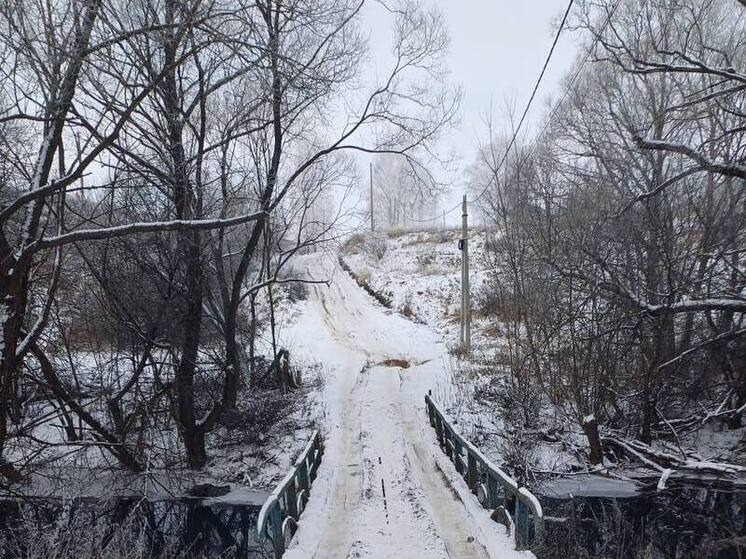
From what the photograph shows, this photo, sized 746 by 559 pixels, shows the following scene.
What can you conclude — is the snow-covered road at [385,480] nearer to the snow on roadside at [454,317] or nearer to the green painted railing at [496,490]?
the green painted railing at [496,490]

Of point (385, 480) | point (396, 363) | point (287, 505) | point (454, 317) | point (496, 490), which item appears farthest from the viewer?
point (454, 317)

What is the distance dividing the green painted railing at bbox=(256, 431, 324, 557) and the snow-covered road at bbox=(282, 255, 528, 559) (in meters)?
0.17

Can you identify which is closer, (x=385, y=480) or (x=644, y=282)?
(x=385, y=480)

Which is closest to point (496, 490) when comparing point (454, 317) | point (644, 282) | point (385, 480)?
point (385, 480)

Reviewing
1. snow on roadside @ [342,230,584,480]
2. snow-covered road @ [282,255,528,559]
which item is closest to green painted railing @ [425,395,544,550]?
snow-covered road @ [282,255,528,559]

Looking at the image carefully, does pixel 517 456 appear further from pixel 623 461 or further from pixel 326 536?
pixel 326 536

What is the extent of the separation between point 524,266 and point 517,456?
5574mm

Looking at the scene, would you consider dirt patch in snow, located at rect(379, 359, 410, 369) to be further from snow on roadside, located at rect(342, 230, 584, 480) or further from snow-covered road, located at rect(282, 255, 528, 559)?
snow on roadside, located at rect(342, 230, 584, 480)

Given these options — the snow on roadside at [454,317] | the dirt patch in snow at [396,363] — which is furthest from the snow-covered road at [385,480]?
the snow on roadside at [454,317]

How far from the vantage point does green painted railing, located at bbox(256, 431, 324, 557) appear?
5348 millimetres

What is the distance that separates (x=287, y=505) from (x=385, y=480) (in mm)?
2267

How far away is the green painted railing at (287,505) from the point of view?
5.35m

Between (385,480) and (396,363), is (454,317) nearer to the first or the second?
(396,363)

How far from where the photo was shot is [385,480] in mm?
8242
